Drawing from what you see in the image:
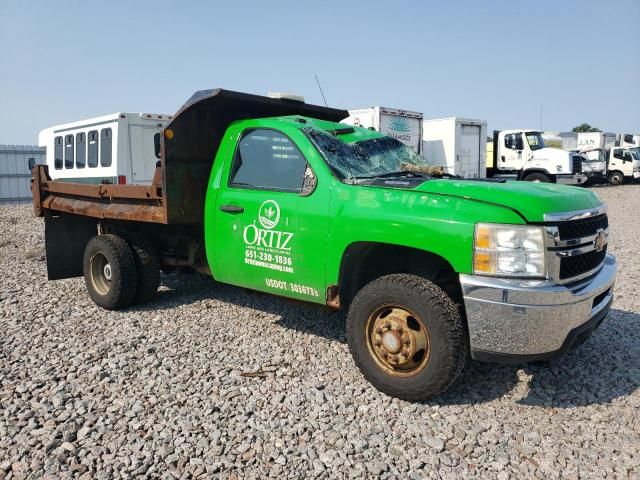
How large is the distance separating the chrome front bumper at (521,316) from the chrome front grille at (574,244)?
0.36 ft

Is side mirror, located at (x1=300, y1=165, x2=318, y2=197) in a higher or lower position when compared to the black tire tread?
higher

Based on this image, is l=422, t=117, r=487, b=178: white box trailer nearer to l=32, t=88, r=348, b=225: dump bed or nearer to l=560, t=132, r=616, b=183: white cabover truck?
l=560, t=132, r=616, b=183: white cabover truck

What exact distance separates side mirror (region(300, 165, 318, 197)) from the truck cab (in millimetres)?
31286

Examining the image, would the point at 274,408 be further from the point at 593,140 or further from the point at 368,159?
the point at 593,140

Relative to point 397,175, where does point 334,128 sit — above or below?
above

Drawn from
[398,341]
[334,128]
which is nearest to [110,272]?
[334,128]

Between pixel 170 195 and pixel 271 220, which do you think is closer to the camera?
pixel 271 220

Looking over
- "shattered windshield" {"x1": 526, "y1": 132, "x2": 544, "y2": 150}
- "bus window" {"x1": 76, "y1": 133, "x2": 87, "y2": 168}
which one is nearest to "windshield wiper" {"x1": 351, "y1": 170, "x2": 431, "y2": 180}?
"bus window" {"x1": 76, "y1": 133, "x2": 87, "y2": 168}

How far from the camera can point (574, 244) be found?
3316 mm

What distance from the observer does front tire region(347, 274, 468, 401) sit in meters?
3.35

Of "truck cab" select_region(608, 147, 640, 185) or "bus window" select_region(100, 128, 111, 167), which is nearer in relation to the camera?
"bus window" select_region(100, 128, 111, 167)

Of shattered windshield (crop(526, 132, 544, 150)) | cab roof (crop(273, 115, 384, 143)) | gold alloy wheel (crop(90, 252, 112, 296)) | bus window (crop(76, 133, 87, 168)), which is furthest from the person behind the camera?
shattered windshield (crop(526, 132, 544, 150))

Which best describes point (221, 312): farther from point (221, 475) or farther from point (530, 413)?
point (530, 413)

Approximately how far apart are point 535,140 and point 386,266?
1992 centimetres
